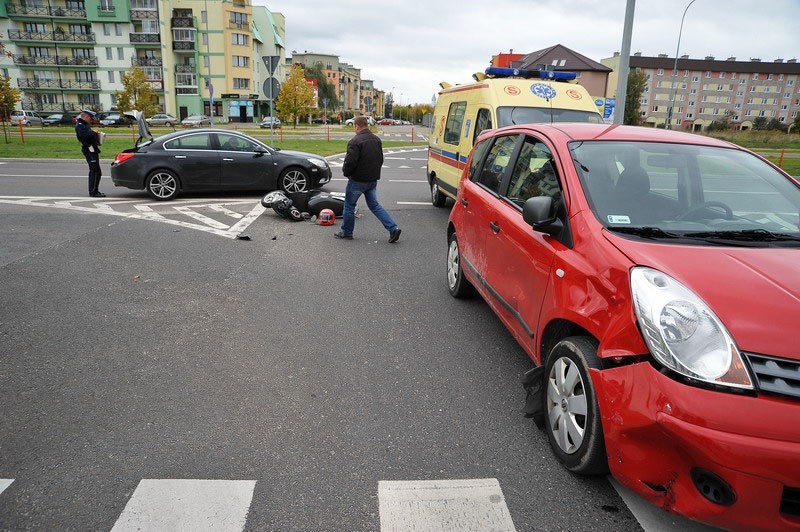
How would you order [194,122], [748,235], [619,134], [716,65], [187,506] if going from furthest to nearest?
[716,65] → [194,122] → [619,134] → [748,235] → [187,506]

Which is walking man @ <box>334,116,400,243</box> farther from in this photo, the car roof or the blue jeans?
the car roof

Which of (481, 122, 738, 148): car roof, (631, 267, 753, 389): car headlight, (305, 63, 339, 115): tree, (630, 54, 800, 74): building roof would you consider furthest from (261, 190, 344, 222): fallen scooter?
(630, 54, 800, 74): building roof

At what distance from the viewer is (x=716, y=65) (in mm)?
111812

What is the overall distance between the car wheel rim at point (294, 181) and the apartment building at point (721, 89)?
382 feet

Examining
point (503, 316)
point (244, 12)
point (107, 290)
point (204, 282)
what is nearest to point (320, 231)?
point (204, 282)

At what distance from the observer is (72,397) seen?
11.6 feet

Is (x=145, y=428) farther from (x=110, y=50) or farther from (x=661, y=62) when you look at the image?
(x=661, y=62)

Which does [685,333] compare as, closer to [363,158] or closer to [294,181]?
[363,158]

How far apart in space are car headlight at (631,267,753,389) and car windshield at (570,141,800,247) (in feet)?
1.93

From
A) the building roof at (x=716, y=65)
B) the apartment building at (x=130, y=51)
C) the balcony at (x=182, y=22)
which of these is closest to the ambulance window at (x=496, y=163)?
the apartment building at (x=130, y=51)

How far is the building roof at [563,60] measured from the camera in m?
55.0

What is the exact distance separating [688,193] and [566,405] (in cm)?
162

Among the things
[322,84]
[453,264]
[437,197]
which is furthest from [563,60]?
[322,84]

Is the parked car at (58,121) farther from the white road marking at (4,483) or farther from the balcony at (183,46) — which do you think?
the white road marking at (4,483)
